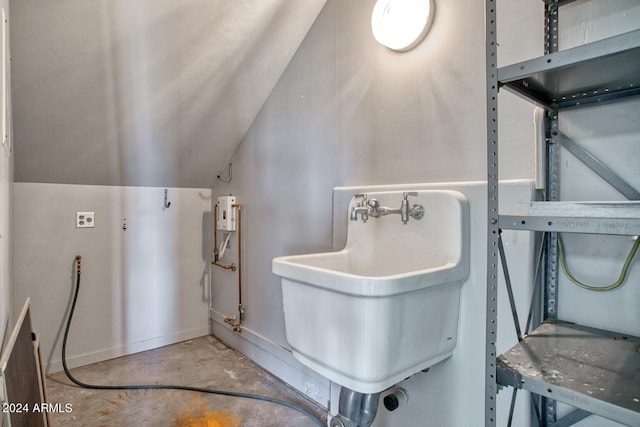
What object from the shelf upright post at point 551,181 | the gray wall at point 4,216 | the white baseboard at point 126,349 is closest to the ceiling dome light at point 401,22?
the shelf upright post at point 551,181

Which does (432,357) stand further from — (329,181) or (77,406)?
(77,406)

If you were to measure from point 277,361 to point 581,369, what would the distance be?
170 cm

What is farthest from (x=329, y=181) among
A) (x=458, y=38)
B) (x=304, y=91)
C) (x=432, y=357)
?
(x=432, y=357)

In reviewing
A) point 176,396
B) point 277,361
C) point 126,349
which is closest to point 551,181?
point 277,361

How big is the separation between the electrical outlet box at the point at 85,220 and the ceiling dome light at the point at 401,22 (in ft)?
7.08

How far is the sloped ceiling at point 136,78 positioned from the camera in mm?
1533

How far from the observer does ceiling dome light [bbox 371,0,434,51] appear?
1.29m

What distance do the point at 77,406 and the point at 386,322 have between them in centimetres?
190

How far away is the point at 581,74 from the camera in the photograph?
81cm

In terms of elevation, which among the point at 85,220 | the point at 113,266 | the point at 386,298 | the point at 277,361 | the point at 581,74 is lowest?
the point at 277,361

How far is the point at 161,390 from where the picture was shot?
1.97m

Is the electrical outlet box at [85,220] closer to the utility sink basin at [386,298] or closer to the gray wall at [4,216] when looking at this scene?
the gray wall at [4,216]

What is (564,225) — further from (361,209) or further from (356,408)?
(356,408)

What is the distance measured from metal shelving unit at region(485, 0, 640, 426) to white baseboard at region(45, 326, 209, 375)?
2483 mm
